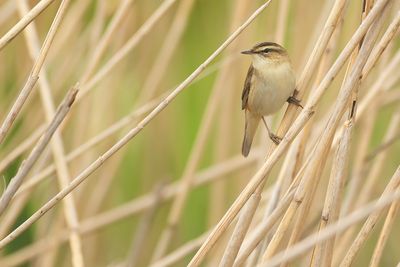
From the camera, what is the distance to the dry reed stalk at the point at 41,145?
4.91 feet

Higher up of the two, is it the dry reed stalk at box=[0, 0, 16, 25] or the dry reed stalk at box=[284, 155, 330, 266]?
the dry reed stalk at box=[0, 0, 16, 25]

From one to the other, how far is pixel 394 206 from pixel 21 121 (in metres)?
1.90

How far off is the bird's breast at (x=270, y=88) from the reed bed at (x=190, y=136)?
0.11 meters

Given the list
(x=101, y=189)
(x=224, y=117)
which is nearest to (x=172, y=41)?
(x=224, y=117)

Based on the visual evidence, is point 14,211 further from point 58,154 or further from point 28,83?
point 28,83

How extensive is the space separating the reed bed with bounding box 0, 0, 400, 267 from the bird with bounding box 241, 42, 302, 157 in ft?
0.32

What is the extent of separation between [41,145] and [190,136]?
6.52 feet

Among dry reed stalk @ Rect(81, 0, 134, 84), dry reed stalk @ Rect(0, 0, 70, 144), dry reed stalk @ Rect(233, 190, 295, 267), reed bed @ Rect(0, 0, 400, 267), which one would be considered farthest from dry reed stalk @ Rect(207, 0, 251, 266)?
dry reed stalk @ Rect(0, 0, 70, 144)

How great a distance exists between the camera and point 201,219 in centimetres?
356

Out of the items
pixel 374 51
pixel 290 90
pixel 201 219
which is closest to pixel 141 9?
pixel 201 219

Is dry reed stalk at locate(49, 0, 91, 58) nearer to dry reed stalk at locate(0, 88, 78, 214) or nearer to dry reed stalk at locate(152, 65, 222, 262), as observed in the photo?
dry reed stalk at locate(152, 65, 222, 262)

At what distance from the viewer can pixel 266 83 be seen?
2.53 m

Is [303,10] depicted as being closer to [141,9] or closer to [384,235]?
[141,9]

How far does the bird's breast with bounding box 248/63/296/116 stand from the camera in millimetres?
2338
